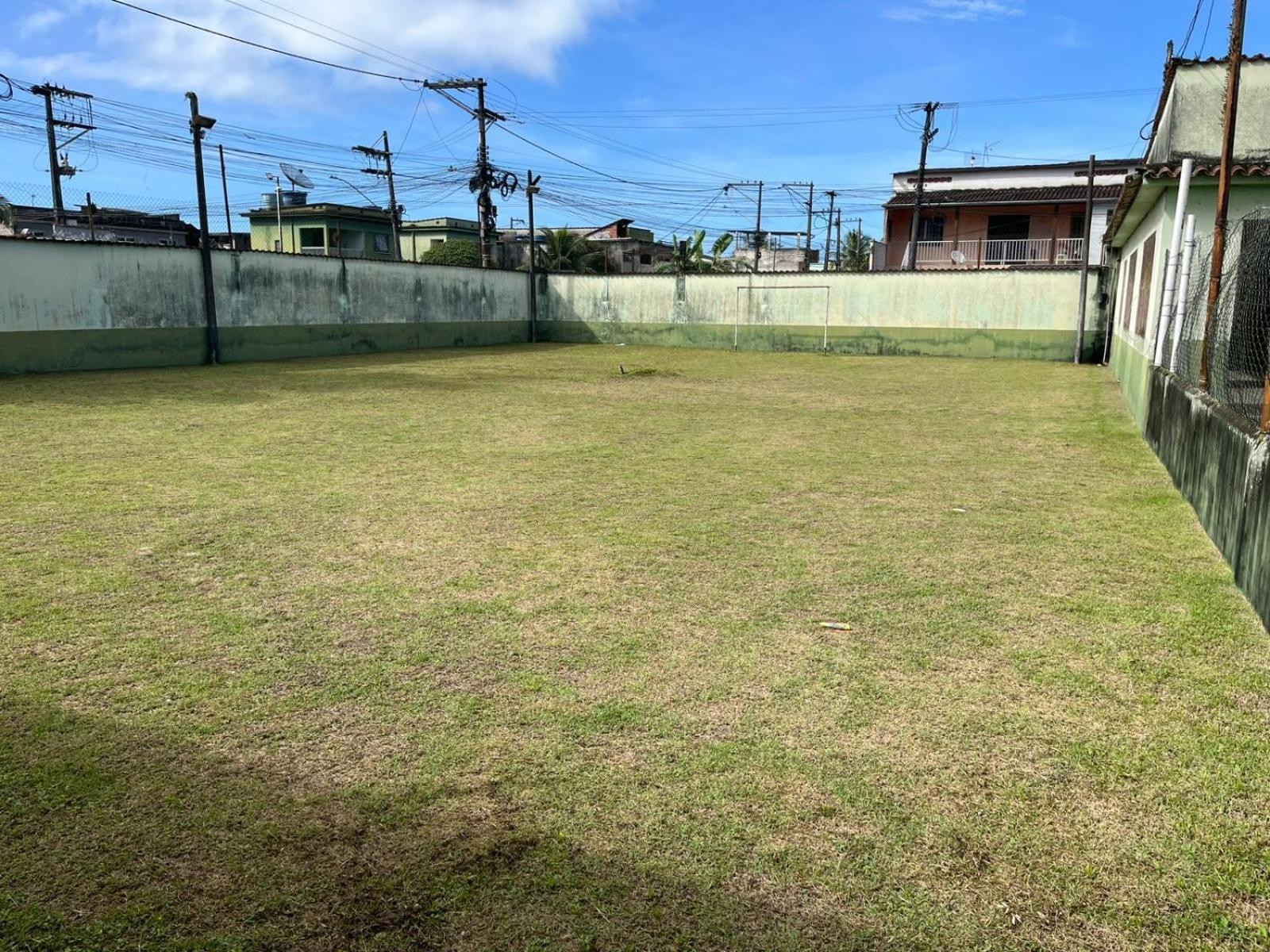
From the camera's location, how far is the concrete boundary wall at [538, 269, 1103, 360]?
2103cm

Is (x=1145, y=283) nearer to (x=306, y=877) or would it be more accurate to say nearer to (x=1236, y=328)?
(x=1236, y=328)

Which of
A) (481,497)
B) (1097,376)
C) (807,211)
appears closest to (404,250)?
(807,211)

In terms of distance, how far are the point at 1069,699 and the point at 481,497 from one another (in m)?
4.14

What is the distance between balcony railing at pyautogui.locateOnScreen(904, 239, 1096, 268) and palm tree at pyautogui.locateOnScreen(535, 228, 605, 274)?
14133mm

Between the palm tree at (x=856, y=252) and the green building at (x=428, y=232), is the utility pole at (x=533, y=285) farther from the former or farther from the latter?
the palm tree at (x=856, y=252)

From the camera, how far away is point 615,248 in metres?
51.9

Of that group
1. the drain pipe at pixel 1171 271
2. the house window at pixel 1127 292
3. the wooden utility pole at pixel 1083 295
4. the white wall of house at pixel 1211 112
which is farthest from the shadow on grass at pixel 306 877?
the wooden utility pole at pixel 1083 295

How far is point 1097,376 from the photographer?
17.2 meters

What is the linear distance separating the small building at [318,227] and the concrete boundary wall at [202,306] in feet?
65.5

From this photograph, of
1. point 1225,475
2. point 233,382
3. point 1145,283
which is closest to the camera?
point 1225,475

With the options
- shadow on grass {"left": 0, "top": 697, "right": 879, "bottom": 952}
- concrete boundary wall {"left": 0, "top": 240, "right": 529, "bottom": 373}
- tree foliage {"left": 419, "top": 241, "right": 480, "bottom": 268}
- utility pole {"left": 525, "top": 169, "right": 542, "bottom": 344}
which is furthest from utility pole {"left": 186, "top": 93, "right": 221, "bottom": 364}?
tree foliage {"left": 419, "top": 241, "right": 480, "bottom": 268}

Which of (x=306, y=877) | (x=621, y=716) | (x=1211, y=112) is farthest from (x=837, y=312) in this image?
(x=306, y=877)

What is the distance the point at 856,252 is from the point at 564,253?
67.9 ft

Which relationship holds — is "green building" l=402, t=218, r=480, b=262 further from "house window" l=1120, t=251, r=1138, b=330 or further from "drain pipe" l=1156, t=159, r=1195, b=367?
"drain pipe" l=1156, t=159, r=1195, b=367
